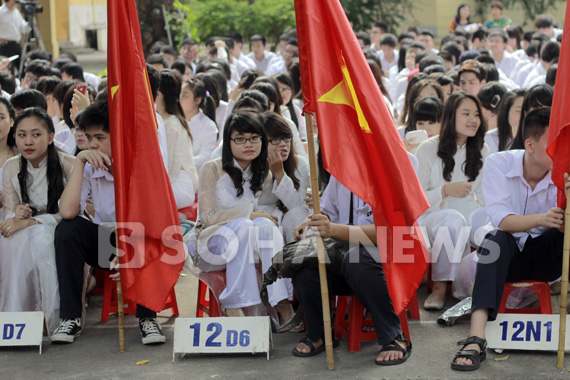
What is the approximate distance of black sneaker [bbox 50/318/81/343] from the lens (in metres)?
5.09

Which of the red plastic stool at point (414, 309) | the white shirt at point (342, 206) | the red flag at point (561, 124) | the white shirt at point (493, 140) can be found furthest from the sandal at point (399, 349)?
the white shirt at point (493, 140)

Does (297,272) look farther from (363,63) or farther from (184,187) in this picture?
(184,187)

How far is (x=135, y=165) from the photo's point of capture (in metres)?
→ 4.98

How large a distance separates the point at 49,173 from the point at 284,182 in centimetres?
142

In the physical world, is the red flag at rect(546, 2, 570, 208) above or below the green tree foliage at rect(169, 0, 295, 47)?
below

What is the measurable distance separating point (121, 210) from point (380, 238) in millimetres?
1418

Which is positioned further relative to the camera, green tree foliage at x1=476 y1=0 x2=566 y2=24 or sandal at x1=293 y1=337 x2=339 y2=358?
green tree foliage at x1=476 y1=0 x2=566 y2=24

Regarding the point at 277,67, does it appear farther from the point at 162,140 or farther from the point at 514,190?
the point at 514,190

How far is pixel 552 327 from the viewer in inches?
183

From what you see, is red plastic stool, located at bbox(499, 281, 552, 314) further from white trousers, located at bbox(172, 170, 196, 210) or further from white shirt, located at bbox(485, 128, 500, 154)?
white trousers, located at bbox(172, 170, 196, 210)

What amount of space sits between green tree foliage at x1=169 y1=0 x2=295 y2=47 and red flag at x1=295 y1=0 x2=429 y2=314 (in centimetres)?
A: 1408

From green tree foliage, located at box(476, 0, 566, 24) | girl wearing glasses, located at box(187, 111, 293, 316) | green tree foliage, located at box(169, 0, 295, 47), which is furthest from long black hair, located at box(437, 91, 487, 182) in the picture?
green tree foliage, located at box(476, 0, 566, 24)

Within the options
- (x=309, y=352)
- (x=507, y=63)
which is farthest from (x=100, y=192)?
(x=507, y=63)

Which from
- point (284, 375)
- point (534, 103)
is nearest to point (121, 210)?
point (284, 375)
